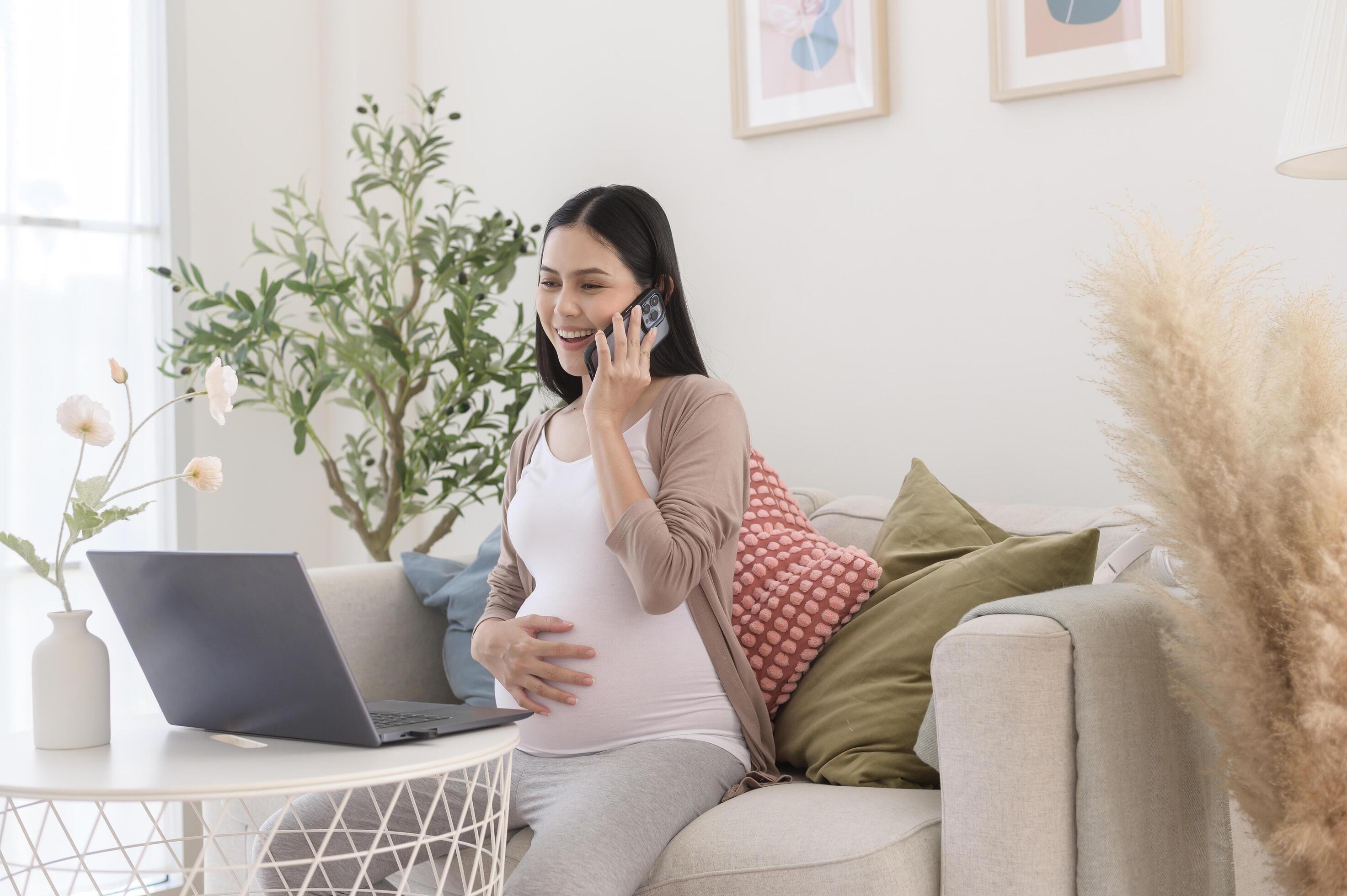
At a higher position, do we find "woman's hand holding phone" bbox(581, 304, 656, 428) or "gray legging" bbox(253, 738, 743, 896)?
"woman's hand holding phone" bbox(581, 304, 656, 428)

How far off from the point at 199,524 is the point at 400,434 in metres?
0.60

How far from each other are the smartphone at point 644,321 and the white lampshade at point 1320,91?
0.86m

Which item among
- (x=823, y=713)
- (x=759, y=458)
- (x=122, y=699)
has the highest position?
(x=759, y=458)

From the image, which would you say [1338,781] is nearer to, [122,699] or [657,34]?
[657,34]

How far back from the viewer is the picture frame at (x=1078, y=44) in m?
2.10

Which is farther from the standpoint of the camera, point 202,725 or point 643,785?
point 643,785

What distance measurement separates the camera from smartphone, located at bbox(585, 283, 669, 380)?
1.73 metres

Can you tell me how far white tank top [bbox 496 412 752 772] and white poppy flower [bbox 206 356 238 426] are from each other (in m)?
0.51

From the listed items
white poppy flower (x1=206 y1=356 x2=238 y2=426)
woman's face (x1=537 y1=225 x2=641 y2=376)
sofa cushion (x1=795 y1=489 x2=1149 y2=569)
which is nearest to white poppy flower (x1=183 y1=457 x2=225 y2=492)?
white poppy flower (x1=206 y1=356 x2=238 y2=426)

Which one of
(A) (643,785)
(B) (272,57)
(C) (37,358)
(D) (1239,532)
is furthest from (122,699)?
(D) (1239,532)

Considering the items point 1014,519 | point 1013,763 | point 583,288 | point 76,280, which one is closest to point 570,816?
point 1013,763

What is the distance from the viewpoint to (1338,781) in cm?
106

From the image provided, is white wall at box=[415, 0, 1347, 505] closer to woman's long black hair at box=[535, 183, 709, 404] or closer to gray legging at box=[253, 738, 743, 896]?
woman's long black hair at box=[535, 183, 709, 404]

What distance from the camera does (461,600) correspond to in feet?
7.00
